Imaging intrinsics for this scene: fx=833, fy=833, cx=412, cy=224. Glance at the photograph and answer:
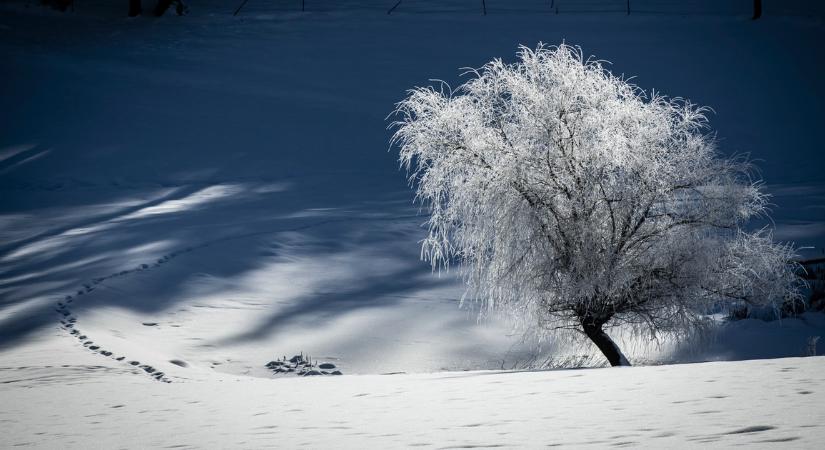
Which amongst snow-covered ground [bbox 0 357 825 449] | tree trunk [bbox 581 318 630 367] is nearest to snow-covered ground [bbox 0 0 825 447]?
snow-covered ground [bbox 0 357 825 449]

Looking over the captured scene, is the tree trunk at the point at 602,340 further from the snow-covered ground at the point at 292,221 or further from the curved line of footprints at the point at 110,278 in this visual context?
the curved line of footprints at the point at 110,278

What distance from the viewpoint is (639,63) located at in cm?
3125

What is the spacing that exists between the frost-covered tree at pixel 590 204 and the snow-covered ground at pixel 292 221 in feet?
5.60

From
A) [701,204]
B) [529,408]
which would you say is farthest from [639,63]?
[529,408]

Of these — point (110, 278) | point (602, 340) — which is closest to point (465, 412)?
point (602, 340)

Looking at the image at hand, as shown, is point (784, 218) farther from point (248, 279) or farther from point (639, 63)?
point (639, 63)

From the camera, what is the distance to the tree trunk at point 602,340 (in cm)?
913

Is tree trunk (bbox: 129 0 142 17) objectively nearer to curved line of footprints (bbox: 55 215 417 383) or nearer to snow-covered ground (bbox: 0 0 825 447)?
snow-covered ground (bbox: 0 0 825 447)

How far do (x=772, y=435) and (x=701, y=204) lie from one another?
6825 millimetres

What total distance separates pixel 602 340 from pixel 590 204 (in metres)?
1.56

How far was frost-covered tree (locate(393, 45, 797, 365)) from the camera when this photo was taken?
8.77 m

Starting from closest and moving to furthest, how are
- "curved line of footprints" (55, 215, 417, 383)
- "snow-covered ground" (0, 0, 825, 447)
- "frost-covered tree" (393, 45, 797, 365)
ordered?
1. "snow-covered ground" (0, 0, 825, 447)
2. "curved line of footprints" (55, 215, 417, 383)
3. "frost-covered tree" (393, 45, 797, 365)

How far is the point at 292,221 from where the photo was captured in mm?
18125

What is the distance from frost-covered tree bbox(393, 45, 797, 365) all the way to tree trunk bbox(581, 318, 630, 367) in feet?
0.04
